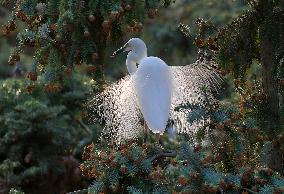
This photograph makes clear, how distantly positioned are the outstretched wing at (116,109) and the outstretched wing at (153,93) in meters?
0.09

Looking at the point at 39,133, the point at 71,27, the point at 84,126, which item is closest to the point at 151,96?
the point at 71,27

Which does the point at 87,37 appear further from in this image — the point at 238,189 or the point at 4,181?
the point at 4,181

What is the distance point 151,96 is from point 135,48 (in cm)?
34

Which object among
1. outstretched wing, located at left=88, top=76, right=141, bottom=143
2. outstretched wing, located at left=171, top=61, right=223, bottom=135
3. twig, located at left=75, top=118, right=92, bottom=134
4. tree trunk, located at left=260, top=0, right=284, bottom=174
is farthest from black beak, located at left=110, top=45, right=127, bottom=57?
twig, located at left=75, top=118, right=92, bottom=134

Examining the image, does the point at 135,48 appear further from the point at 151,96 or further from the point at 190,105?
the point at 190,105

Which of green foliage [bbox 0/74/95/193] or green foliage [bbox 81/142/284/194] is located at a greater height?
green foliage [bbox 0/74/95/193]

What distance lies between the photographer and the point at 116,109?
244 centimetres

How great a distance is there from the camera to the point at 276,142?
2.12 m

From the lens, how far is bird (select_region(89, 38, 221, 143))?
2303 millimetres

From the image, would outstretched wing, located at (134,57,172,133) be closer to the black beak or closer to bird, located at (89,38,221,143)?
bird, located at (89,38,221,143)

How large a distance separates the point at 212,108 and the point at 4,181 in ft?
5.80

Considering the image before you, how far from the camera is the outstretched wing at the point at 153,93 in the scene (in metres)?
2.30

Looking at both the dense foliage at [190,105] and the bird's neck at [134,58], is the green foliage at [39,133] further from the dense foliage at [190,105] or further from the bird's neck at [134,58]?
the dense foliage at [190,105]

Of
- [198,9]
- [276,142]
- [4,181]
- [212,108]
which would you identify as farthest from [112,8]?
[198,9]
